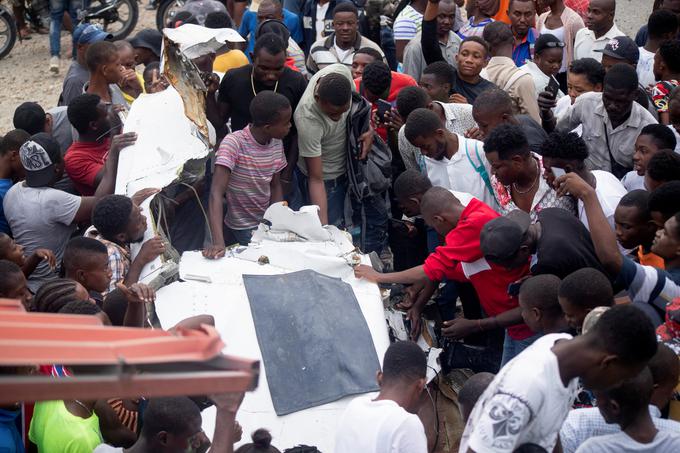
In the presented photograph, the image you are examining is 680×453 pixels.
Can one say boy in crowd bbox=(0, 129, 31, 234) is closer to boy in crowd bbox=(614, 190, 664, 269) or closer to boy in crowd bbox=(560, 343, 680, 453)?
boy in crowd bbox=(614, 190, 664, 269)

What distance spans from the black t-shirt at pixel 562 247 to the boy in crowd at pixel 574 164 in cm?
31

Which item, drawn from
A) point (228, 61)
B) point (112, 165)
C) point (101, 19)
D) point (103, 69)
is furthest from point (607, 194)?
point (101, 19)

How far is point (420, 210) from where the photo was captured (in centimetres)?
541

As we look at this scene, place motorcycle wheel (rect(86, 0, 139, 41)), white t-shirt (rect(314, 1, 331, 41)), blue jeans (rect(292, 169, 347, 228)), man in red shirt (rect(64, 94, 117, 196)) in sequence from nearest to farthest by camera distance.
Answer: man in red shirt (rect(64, 94, 117, 196)) → blue jeans (rect(292, 169, 347, 228)) → white t-shirt (rect(314, 1, 331, 41)) → motorcycle wheel (rect(86, 0, 139, 41))

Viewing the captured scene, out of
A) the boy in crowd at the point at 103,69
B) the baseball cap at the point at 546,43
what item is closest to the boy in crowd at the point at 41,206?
the boy in crowd at the point at 103,69

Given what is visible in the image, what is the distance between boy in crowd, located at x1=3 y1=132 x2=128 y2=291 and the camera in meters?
5.39

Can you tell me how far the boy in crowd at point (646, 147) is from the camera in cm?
531

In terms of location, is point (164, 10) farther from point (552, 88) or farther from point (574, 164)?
point (574, 164)

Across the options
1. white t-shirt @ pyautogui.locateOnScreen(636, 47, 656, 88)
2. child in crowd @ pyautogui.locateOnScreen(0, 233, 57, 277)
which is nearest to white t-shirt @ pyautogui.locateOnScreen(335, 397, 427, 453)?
child in crowd @ pyautogui.locateOnScreen(0, 233, 57, 277)

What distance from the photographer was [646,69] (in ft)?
23.0

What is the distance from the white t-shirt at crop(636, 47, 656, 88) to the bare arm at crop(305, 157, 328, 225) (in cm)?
283

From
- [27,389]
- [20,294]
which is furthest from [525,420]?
[20,294]

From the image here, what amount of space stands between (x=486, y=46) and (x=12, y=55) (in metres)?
7.72

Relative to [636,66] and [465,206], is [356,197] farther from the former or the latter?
[636,66]
